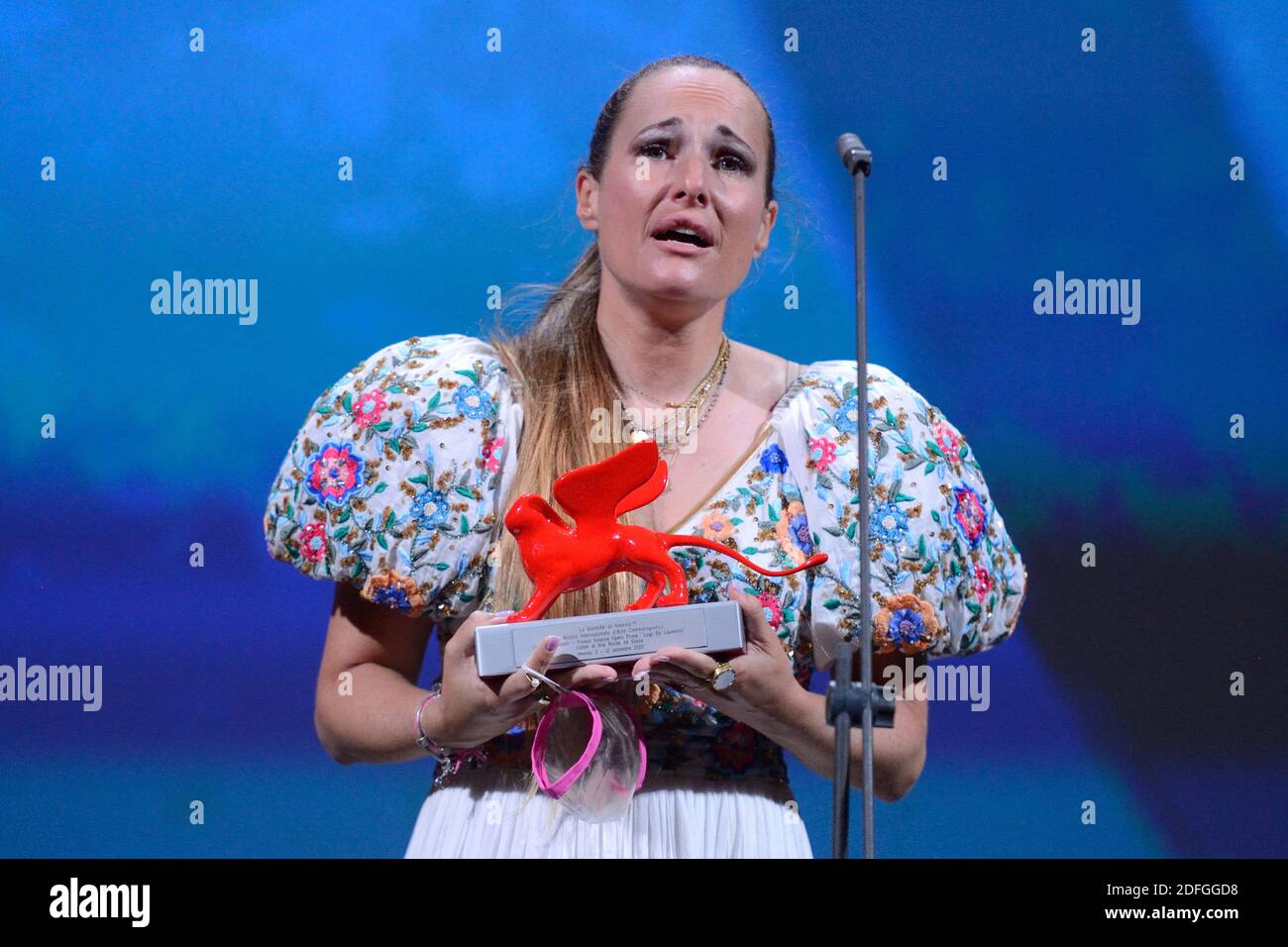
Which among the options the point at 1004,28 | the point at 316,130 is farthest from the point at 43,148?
the point at 1004,28

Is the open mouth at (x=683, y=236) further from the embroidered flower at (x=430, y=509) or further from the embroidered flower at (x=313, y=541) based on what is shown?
the embroidered flower at (x=313, y=541)

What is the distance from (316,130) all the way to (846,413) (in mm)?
911

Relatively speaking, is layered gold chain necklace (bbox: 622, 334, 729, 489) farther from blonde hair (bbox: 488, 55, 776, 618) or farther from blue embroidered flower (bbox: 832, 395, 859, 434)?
blue embroidered flower (bbox: 832, 395, 859, 434)

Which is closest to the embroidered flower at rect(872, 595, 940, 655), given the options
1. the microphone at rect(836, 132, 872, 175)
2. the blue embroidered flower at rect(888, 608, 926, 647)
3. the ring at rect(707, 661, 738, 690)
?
the blue embroidered flower at rect(888, 608, 926, 647)

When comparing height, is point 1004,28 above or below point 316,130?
above

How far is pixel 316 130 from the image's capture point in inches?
87.0

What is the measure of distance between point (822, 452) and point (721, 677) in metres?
0.36

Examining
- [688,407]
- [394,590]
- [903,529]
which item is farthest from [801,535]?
[394,590]

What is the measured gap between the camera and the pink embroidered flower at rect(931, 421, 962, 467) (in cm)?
180

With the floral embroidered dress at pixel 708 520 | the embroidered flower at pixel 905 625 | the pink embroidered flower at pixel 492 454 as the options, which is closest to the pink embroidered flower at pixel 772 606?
the floral embroidered dress at pixel 708 520

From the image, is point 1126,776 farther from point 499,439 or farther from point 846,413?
point 499,439

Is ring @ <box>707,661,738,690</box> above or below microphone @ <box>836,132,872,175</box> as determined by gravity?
below

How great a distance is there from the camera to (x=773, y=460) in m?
1.75

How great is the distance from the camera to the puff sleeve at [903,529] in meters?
1.68
